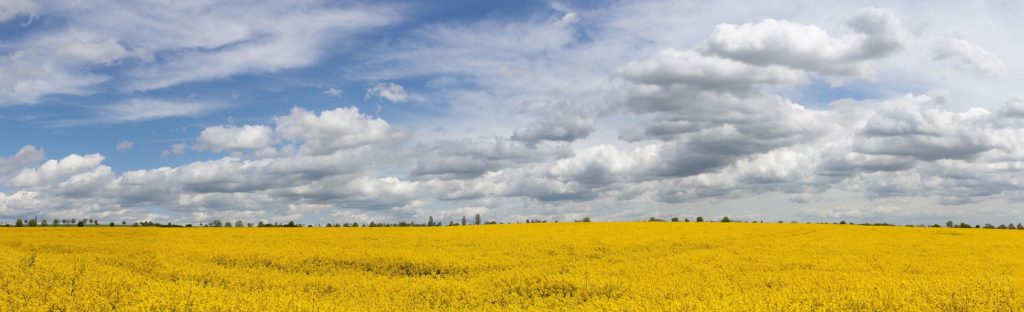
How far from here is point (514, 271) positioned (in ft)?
84.1

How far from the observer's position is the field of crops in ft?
56.4

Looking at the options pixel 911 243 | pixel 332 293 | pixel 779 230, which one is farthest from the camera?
pixel 779 230

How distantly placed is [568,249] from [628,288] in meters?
12.6

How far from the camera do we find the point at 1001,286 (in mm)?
20359

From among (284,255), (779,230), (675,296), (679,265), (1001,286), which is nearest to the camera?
(675,296)

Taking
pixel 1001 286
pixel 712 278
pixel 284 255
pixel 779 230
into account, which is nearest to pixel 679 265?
pixel 712 278

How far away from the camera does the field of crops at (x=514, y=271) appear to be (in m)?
17.2

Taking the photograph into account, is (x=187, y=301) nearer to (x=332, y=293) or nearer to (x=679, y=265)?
(x=332, y=293)

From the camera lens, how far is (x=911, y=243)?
123ft

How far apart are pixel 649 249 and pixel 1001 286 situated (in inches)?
623

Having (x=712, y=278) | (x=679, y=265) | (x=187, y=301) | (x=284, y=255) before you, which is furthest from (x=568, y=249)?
(x=187, y=301)

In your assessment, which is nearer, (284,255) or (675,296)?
(675,296)

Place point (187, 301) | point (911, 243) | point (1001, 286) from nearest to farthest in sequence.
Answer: point (187, 301), point (1001, 286), point (911, 243)

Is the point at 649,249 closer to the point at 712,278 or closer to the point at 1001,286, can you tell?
the point at 712,278
